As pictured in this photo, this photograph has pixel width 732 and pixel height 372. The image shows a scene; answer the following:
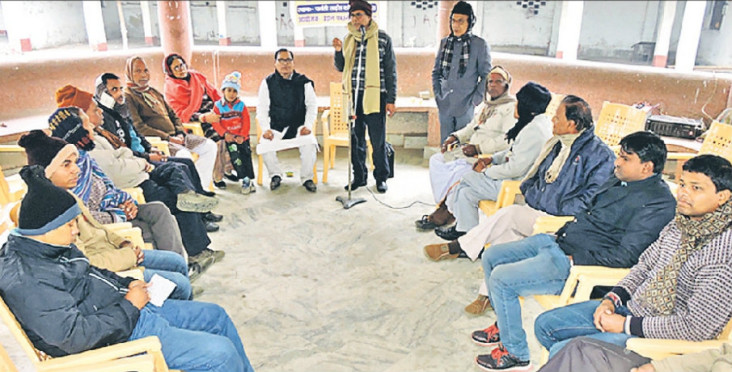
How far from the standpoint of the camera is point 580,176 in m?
2.63

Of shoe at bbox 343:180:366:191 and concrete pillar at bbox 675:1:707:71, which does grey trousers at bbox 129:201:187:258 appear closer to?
shoe at bbox 343:180:366:191

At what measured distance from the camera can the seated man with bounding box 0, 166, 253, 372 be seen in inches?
64.4

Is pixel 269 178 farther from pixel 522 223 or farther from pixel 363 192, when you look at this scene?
pixel 522 223

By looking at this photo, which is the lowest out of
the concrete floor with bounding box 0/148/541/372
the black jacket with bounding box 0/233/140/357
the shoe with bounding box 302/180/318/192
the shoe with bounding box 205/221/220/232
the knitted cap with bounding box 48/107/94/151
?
the concrete floor with bounding box 0/148/541/372

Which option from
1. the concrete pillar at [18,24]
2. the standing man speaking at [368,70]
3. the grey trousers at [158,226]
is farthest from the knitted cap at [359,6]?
the concrete pillar at [18,24]

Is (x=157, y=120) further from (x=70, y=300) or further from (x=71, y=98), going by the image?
(x=70, y=300)

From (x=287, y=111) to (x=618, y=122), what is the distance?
2722 mm

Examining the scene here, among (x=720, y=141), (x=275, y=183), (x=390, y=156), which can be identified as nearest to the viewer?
(x=720, y=141)

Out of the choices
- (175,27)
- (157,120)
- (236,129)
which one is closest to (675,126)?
(236,129)

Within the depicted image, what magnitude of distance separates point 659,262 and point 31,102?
5613 millimetres

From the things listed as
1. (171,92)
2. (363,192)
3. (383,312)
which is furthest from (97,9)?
(383,312)

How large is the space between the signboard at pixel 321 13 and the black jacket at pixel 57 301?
510 cm

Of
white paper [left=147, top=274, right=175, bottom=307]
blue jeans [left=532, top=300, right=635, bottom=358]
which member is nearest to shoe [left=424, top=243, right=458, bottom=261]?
blue jeans [left=532, top=300, right=635, bottom=358]

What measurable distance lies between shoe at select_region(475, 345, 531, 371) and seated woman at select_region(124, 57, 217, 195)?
2781 mm
